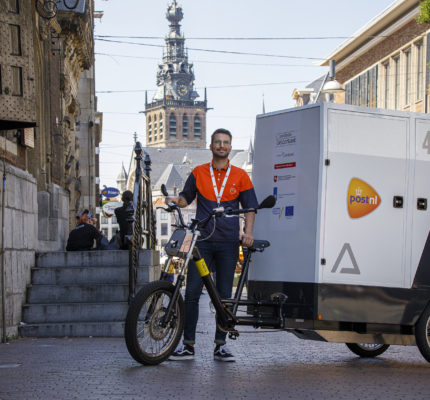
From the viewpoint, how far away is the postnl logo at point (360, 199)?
7.12 metres

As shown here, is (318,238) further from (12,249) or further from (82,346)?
(12,249)

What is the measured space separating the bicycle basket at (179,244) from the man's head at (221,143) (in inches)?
31.4

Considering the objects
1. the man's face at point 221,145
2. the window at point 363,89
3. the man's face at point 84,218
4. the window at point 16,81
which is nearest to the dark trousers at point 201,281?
the man's face at point 221,145

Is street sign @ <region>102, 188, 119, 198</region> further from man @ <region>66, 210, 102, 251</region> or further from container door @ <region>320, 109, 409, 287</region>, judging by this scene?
container door @ <region>320, 109, 409, 287</region>

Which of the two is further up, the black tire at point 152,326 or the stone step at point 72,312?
the black tire at point 152,326

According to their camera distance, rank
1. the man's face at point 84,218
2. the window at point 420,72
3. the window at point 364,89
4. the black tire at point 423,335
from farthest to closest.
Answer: the window at point 364,89 → the window at point 420,72 → the man's face at point 84,218 → the black tire at point 423,335

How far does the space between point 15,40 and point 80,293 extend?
3.10 m

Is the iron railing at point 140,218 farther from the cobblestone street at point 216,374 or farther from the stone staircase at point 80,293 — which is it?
the cobblestone street at point 216,374

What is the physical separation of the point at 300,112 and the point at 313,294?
1.50m

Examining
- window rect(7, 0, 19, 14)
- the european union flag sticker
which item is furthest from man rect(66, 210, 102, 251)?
the european union flag sticker

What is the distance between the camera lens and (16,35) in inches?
391

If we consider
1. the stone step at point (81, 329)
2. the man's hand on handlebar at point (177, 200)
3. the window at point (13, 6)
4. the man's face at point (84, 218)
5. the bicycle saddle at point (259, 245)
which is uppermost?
the window at point (13, 6)

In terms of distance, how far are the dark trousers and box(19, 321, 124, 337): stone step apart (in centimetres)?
295

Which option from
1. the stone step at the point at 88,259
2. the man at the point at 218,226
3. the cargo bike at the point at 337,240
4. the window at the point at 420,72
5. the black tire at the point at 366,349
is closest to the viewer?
the cargo bike at the point at 337,240
